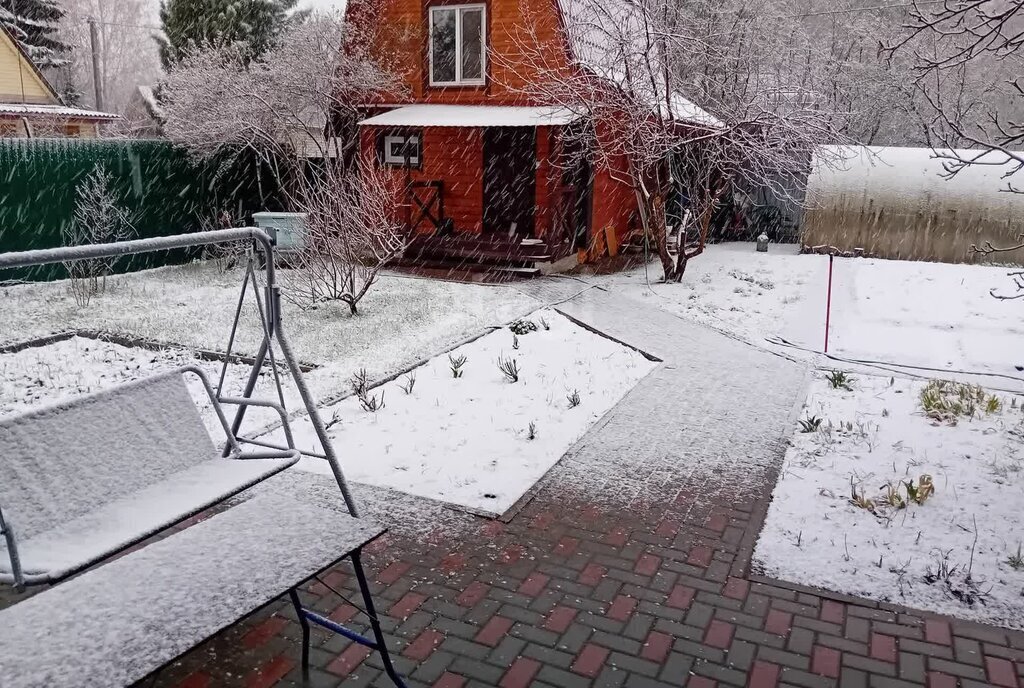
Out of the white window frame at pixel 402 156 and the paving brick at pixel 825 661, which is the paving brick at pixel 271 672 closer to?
the paving brick at pixel 825 661

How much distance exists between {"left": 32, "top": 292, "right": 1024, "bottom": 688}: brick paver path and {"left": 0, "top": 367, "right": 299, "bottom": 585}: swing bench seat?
76 cm

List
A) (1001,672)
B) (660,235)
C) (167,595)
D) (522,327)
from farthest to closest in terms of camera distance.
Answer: (660,235), (522,327), (1001,672), (167,595)

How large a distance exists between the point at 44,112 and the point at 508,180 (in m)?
16.5

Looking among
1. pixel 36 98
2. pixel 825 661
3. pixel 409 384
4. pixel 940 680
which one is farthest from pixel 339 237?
pixel 36 98

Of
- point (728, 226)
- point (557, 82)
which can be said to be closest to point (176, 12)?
point (557, 82)

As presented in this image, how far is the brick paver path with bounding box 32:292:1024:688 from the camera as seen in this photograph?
144 inches

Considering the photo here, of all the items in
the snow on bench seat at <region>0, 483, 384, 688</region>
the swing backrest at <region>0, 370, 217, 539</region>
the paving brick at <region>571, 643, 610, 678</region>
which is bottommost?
the paving brick at <region>571, 643, 610, 678</region>

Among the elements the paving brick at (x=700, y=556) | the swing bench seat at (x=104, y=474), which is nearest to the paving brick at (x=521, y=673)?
the paving brick at (x=700, y=556)

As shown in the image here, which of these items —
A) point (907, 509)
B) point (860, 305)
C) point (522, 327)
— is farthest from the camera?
point (860, 305)

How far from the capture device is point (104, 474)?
11.8ft

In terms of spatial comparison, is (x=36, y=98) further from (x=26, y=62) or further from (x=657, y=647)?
(x=657, y=647)

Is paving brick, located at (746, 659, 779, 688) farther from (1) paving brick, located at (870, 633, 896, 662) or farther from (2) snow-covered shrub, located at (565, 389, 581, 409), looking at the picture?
(2) snow-covered shrub, located at (565, 389, 581, 409)

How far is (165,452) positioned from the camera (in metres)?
3.91

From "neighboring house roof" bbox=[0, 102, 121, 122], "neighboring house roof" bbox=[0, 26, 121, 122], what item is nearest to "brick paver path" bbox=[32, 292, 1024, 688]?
"neighboring house roof" bbox=[0, 102, 121, 122]
